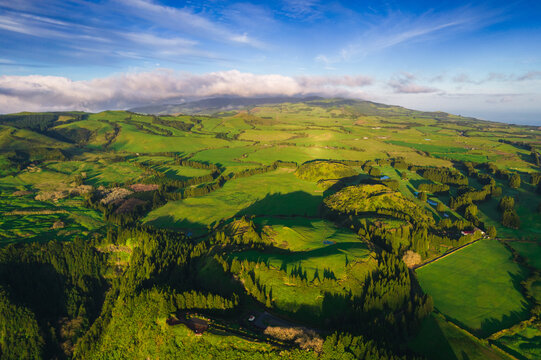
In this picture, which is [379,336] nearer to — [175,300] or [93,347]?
[175,300]

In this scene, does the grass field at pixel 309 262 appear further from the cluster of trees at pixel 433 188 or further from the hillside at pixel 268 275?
the cluster of trees at pixel 433 188

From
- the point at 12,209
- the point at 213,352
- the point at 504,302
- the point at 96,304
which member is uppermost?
the point at 504,302

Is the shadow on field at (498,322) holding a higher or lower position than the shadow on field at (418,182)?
lower

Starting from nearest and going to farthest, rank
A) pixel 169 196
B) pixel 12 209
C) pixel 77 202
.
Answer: pixel 12 209 < pixel 77 202 < pixel 169 196

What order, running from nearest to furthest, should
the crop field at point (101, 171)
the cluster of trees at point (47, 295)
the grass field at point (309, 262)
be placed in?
the grass field at point (309, 262), the cluster of trees at point (47, 295), the crop field at point (101, 171)

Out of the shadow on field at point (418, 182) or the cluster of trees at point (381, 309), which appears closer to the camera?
the cluster of trees at point (381, 309)

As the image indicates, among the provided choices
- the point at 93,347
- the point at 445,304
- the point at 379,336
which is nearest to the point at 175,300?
the point at 93,347

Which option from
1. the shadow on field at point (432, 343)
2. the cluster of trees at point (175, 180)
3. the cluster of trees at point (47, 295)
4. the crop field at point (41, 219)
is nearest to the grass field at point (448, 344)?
the shadow on field at point (432, 343)

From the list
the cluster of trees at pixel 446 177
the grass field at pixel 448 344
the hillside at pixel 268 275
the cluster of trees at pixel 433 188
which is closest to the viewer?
the grass field at pixel 448 344

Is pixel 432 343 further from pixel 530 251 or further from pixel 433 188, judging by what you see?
pixel 433 188
